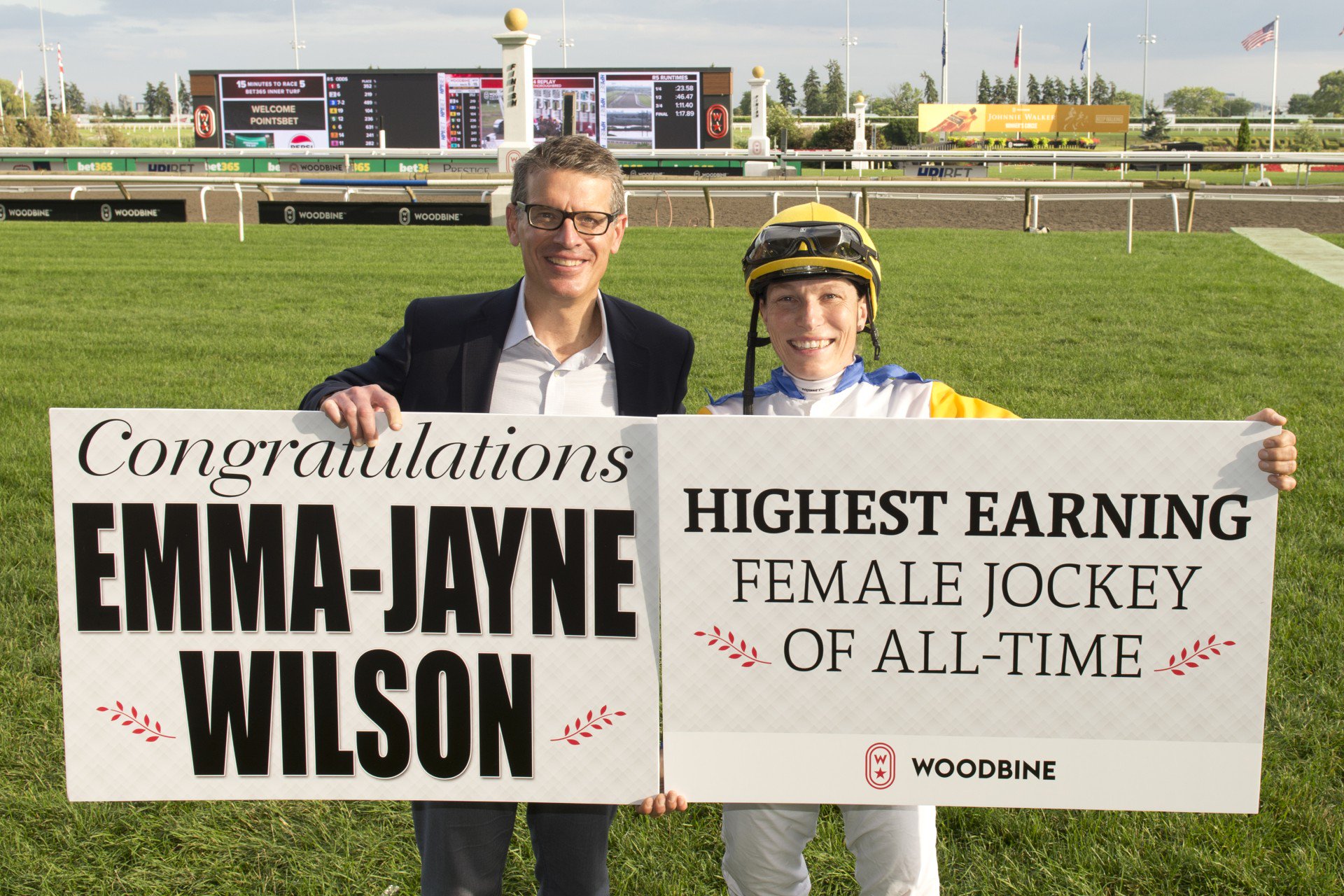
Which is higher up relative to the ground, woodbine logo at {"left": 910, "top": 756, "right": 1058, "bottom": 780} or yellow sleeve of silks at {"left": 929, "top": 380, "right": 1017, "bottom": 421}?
yellow sleeve of silks at {"left": 929, "top": 380, "right": 1017, "bottom": 421}

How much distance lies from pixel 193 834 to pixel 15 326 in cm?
917

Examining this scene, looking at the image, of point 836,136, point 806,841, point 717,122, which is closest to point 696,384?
point 806,841

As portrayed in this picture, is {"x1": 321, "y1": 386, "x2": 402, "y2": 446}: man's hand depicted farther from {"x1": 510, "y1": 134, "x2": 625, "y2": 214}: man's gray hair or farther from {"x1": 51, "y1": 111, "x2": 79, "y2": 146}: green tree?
{"x1": 51, "y1": 111, "x2": 79, "y2": 146}: green tree

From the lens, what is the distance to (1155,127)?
82500 mm

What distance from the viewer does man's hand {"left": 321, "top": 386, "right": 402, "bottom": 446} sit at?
244cm

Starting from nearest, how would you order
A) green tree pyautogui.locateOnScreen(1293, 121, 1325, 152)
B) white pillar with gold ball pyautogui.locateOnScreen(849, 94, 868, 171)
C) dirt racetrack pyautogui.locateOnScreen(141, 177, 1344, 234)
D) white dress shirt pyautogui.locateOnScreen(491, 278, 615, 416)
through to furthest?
white dress shirt pyautogui.locateOnScreen(491, 278, 615, 416)
dirt racetrack pyautogui.locateOnScreen(141, 177, 1344, 234)
white pillar with gold ball pyautogui.locateOnScreen(849, 94, 868, 171)
green tree pyautogui.locateOnScreen(1293, 121, 1325, 152)

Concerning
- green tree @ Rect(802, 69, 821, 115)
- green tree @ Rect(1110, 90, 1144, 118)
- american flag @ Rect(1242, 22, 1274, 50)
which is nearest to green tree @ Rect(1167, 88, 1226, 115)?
green tree @ Rect(1110, 90, 1144, 118)

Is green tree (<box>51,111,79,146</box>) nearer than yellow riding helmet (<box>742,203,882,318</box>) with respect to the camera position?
No

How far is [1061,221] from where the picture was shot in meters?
23.5

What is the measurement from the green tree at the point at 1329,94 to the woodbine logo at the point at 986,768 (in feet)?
499

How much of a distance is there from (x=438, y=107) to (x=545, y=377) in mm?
45211

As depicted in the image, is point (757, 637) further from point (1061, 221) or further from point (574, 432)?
point (1061, 221)

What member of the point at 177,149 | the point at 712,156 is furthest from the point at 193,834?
the point at 177,149

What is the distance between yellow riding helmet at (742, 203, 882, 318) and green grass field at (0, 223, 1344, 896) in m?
1.77
